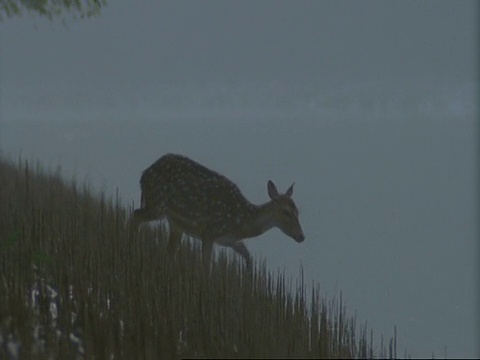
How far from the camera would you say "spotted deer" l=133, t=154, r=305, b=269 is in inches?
367

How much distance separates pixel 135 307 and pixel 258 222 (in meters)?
2.88

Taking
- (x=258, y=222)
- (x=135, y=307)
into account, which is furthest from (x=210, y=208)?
(x=135, y=307)

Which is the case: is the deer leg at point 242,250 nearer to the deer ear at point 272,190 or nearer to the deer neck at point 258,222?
the deer neck at point 258,222

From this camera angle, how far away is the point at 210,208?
933 cm


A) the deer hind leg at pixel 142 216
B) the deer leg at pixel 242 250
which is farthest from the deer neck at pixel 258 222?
the deer hind leg at pixel 142 216

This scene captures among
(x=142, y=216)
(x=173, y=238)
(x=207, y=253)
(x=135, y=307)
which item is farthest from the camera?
(x=173, y=238)

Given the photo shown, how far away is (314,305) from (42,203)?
4.76 m

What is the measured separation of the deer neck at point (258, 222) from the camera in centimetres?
941

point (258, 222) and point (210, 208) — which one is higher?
point (210, 208)

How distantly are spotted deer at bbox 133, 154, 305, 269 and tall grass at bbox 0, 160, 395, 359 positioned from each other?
57cm

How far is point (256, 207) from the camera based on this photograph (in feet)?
31.3

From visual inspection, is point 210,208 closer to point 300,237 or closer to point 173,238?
point 173,238

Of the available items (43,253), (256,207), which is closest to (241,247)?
(256,207)

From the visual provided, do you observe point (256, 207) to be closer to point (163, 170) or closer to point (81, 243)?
point (163, 170)
